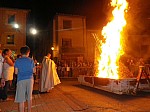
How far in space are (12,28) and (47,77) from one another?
2451cm

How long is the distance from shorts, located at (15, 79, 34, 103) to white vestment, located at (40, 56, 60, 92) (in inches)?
217

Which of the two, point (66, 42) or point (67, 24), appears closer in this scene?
point (66, 42)

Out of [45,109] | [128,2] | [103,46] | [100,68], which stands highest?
[128,2]

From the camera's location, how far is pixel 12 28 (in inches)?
1355

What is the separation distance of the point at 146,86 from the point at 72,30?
944 inches

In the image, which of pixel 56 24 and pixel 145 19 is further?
pixel 56 24

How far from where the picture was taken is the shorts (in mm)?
5914

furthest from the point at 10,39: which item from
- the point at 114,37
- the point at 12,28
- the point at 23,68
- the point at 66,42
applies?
the point at 23,68

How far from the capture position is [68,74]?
970 inches

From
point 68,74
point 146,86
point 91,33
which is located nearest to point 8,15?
point 91,33

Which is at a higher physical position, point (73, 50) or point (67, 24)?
point (67, 24)

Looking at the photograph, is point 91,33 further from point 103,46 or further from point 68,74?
point 103,46

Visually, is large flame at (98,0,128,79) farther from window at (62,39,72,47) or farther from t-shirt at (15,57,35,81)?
window at (62,39,72,47)

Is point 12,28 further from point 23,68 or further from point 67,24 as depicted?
point 23,68
